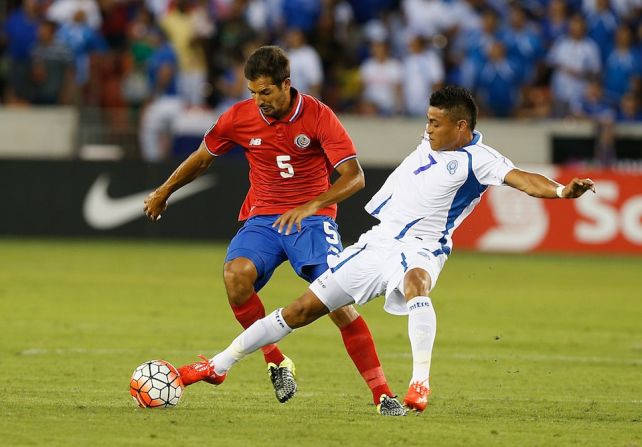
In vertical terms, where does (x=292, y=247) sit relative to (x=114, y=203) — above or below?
above

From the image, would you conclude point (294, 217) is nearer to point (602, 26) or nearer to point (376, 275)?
point (376, 275)

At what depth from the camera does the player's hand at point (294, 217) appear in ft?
24.7

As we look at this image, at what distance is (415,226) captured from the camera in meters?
7.52

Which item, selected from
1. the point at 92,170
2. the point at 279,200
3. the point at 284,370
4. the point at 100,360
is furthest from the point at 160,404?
Answer: the point at 92,170

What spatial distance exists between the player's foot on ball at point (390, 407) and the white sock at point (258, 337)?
670 millimetres

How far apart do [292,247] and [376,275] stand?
0.81m

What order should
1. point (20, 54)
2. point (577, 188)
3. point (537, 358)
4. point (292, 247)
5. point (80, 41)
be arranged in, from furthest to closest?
point (80, 41) → point (20, 54) → point (537, 358) → point (292, 247) → point (577, 188)

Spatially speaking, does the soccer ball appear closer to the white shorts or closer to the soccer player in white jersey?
the soccer player in white jersey

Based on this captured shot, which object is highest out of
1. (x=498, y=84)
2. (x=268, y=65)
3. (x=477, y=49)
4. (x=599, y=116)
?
(x=268, y=65)

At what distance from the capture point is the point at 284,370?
796 centimetres

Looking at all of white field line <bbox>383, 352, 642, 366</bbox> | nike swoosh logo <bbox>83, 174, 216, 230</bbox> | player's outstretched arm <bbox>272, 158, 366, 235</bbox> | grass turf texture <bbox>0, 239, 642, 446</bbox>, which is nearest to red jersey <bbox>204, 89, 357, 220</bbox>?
player's outstretched arm <bbox>272, 158, 366, 235</bbox>

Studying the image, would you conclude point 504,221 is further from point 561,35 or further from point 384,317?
point 384,317

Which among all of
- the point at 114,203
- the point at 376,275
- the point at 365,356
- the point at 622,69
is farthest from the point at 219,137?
the point at 622,69

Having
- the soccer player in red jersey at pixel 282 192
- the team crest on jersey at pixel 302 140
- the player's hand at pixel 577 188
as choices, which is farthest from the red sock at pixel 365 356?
the player's hand at pixel 577 188
